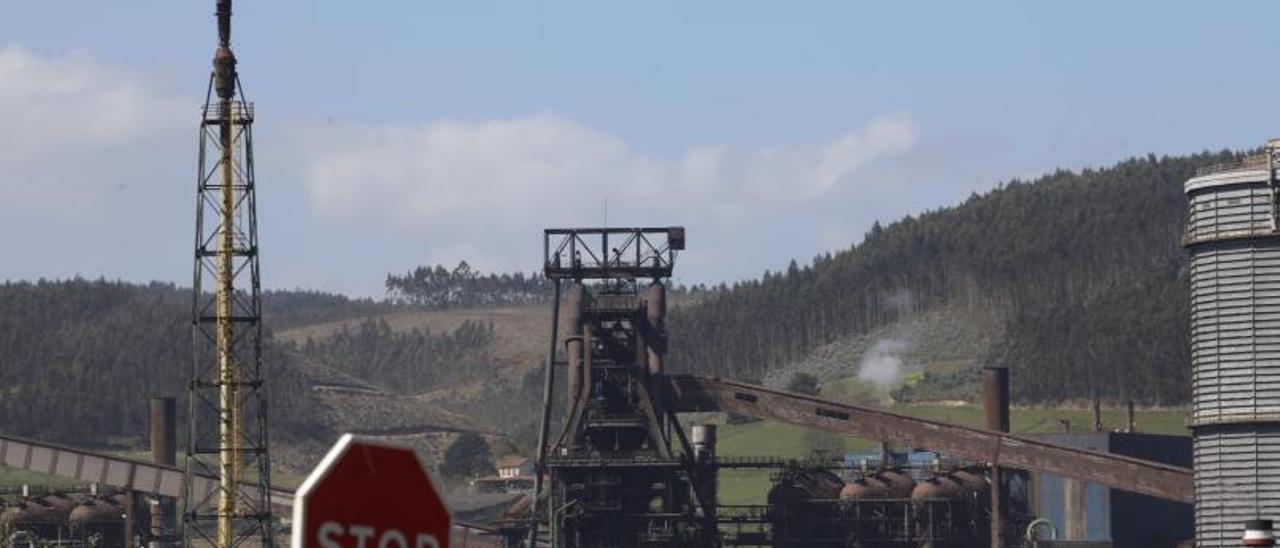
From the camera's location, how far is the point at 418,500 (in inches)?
419

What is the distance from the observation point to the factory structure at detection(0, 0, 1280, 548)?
97.9 meters

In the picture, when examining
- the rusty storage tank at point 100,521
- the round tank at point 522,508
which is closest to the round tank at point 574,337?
the round tank at point 522,508

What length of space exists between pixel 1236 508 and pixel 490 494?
8730 centimetres

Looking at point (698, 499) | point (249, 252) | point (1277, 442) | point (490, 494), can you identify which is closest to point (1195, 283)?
point (1277, 442)

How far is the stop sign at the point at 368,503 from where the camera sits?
1032cm

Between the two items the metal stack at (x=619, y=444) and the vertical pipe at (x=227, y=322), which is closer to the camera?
the vertical pipe at (x=227, y=322)

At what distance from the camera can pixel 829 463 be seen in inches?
5453

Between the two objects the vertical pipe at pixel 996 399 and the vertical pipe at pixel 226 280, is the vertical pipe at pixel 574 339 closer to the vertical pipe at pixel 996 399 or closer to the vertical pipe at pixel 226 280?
the vertical pipe at pixel 996 399

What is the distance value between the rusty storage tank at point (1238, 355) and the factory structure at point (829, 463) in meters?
0.07

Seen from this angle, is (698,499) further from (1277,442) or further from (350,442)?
(350,442)

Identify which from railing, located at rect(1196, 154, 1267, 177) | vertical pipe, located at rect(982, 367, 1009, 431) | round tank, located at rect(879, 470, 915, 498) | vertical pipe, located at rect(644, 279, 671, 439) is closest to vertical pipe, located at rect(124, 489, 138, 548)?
vertical pipe, located at rect(644, 279, 671, 439)

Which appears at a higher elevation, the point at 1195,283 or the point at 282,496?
the point at 1195,283

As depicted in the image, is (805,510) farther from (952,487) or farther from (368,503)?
(368,503)

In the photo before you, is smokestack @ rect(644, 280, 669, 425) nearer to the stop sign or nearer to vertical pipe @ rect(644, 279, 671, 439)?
vertical pipe @ rect(644, 279, 671, 439)
